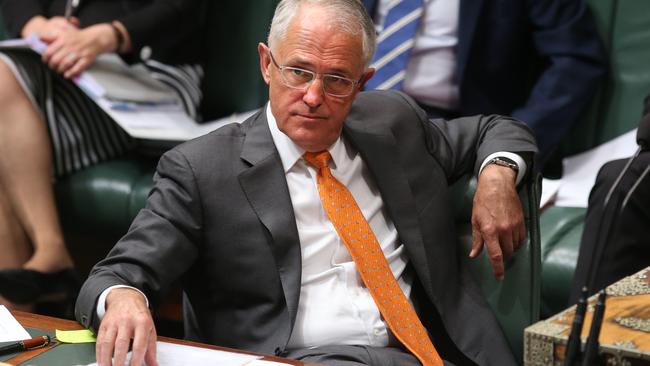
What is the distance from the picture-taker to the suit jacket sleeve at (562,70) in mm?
2932

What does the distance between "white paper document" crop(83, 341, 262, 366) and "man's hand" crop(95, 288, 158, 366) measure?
3 centimetres

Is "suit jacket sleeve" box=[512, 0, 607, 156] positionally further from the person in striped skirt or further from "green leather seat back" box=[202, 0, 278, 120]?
the person in striped skirt

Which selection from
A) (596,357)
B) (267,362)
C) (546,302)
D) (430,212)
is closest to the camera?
(596,357)

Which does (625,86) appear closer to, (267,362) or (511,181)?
(511,181)

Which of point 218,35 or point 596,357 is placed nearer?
point 596,357

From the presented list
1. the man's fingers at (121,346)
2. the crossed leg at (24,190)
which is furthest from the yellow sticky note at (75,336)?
the crossed leg at (24,190)

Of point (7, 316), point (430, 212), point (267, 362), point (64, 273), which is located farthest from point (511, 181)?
point (64, 273)

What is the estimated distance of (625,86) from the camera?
299cm

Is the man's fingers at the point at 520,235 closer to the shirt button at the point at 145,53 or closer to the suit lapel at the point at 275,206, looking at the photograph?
the suit lapel at the point at 275,206

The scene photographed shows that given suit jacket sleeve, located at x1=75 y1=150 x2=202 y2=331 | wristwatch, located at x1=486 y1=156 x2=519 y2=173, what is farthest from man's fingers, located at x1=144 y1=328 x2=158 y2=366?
wristwatch, located at x1=486 y1=156 x2=519 y2=173

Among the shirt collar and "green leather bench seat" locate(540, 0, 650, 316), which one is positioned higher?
the shirt collar

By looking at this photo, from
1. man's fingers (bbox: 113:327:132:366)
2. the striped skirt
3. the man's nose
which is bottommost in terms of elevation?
the striped skirt

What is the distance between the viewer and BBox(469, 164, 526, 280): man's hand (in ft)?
6.05

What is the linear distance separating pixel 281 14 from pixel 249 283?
20.1 inches
